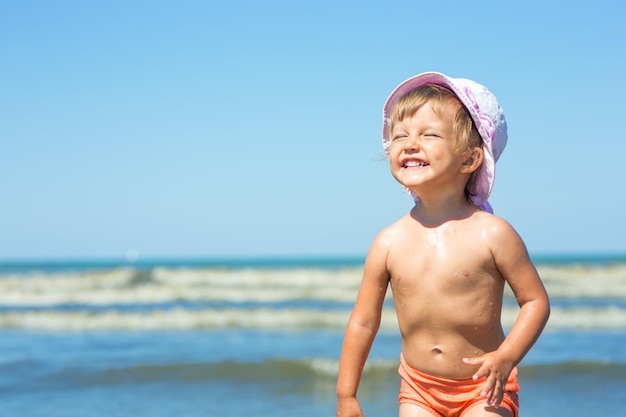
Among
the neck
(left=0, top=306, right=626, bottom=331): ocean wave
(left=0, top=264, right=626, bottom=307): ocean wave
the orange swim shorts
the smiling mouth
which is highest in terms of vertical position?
the smiling mouth

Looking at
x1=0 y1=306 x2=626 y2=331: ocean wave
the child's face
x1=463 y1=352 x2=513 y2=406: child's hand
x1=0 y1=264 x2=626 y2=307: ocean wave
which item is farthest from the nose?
x1=0 y1=264 x2=626 y2=307: ocean wave

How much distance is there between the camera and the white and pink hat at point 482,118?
281 centimetres

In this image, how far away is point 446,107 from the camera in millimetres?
2822

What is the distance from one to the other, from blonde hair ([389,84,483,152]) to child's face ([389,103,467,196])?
0.05ft

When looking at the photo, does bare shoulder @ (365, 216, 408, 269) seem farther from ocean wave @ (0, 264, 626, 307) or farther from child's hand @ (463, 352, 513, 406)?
ocean wave @ (0, 264, 626, 307)

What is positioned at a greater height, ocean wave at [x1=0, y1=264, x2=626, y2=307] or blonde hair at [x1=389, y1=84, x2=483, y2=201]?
blonde hair at [x1=389, y1=84, x2=483, y2=201]

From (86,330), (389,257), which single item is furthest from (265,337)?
(389,257)

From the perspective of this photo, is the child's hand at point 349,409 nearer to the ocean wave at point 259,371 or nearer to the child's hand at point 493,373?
the child's hand at point 493,373

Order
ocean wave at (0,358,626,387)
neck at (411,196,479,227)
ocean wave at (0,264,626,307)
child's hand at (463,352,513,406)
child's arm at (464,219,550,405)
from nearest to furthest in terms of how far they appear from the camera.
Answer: child's hand at (463,352,513,406) < child's arm at (464,219,550,405) < neck at (411,196,479,227) < ocean wave at (0,358,626,387) < ocean wave at (0,264,626,307)

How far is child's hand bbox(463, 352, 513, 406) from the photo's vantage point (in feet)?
8.18

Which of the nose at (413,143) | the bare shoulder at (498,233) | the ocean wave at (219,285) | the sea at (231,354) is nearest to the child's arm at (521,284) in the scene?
the bare shoulder at (498,233)

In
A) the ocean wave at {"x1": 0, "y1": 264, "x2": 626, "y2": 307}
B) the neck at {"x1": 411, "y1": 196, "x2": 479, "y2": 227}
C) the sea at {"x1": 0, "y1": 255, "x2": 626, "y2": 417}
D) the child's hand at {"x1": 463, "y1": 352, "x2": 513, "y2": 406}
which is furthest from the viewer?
the ocean wave at {"x1": 0, "y1": 264, "x2": 626, "y2": 307}

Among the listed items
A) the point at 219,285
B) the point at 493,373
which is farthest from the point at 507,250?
the point at 219,285

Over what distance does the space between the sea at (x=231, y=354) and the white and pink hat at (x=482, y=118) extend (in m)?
3.85
